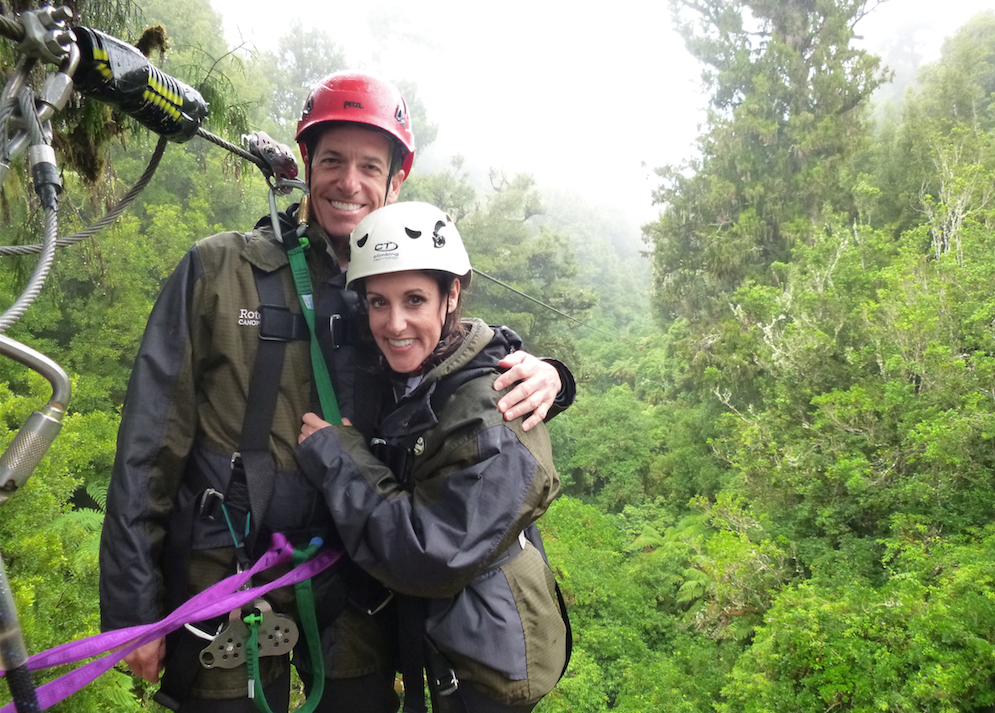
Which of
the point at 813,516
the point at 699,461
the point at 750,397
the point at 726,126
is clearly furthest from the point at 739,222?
the point at 813,516

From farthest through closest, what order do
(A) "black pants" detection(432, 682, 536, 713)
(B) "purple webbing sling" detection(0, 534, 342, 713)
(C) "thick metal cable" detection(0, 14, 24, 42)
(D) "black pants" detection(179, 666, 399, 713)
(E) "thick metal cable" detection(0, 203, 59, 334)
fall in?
(D) "black pants" detection(179, 666, 399, 713), (A) "black pants" detection(432, 682, 536, 713), (B) "purple webbing sling" detection(0, 534, 342, 713), (C) "thick metal cable" detection(0, 14, 24, 42), (E) "thick metal cable" detection(0, 203, 59, 334)

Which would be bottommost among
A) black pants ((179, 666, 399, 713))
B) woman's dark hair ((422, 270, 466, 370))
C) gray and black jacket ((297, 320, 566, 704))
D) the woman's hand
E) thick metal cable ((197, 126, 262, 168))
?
black pants ((179, 666, 399, 713))

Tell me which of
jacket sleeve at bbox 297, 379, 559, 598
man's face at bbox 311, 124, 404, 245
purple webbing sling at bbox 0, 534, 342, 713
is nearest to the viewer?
purple webbing sling at bbox 0, 534, 342, 713

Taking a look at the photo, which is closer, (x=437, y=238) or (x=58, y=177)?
(x=58, y=177)

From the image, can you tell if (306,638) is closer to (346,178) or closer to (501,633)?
(501,633)

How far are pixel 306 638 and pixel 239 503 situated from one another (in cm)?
52

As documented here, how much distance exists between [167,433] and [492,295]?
24.6 m

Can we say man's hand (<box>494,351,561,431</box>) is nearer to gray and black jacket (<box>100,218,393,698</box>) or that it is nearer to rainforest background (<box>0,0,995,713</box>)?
gray and black jacket (<box>100,218,393,698</box>)

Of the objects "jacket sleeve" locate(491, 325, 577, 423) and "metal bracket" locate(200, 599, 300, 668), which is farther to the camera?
"jacket sleeve" locate(491, 325, 577, 423)

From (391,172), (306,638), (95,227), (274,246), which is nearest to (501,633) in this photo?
(306,638)

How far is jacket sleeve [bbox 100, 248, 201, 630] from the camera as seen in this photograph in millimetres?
1812


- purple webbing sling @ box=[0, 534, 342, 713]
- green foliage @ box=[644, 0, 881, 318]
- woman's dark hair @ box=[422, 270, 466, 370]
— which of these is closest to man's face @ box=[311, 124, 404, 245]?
woman's dark hair @ box=[422, 270, 466, 370]

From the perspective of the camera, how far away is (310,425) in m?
2.01

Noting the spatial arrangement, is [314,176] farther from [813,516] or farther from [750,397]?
[750,397]
